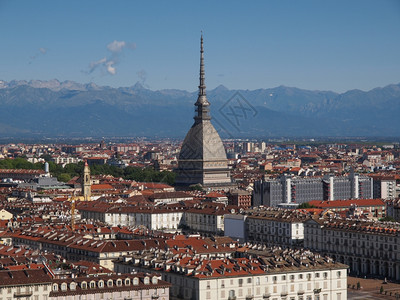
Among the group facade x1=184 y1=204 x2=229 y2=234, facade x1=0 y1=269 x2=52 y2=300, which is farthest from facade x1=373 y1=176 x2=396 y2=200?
facade x1=0 y1=269 x2=52 y2=300

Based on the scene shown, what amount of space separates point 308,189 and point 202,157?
24.5 m

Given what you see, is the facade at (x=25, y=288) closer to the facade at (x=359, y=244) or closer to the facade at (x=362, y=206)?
the facade at (x=359, y=244)

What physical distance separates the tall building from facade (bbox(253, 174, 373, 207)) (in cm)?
1930

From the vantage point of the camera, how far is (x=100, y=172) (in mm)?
155375

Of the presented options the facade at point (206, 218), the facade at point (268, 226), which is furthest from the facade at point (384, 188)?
the facade at point (268, 226)

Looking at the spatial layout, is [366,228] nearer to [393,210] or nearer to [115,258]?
[115,258]

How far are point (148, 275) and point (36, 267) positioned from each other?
4876 millimetres

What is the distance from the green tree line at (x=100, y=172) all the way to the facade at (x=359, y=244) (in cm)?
6356

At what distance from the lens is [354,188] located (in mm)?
111000

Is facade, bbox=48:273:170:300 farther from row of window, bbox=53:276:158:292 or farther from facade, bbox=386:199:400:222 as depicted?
facade, bbox=386:199:400:222

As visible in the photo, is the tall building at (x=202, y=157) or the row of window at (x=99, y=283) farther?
the tall building at (x=202, y=157)

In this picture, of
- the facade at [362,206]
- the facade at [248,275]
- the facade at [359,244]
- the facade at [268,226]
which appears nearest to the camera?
the facade at [248,275]

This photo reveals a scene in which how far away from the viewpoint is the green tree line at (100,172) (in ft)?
449

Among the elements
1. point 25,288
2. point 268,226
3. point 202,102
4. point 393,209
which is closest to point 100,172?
point 202,102
